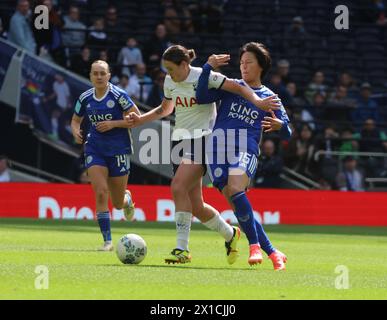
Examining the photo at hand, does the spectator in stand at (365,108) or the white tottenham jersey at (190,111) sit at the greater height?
the spectator in stand at (365,108)

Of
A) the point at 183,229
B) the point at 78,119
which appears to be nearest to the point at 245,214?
the point at 183,229

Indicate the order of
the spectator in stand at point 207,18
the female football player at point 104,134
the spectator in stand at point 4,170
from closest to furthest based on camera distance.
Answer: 1. the female football player at point 104,134
2. the spectator in stand at point 4,170
3. the spectator in stand at point 207,18

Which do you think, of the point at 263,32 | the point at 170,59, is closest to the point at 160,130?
the point at 263,32

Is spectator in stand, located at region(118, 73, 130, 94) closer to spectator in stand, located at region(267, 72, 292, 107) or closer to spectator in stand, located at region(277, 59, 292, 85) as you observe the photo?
spectator in stand, located at region(267, 72, 292, 107)

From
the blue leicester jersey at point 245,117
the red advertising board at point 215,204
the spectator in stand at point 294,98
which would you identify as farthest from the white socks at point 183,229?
the spectator in stand at point 294,98

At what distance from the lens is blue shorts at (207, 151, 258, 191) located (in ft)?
38.1

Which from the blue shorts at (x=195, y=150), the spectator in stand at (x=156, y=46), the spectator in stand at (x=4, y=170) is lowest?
the blue shorts at (x=195, y=150)

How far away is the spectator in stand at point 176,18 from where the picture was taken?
27.2m

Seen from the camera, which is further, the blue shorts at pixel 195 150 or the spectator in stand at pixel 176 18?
the spectator in stand at pixel 176 18

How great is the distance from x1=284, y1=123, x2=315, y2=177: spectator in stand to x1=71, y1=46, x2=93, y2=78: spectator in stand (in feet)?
16.0

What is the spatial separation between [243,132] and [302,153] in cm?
1343

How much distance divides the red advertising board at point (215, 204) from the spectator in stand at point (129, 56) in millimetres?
3706

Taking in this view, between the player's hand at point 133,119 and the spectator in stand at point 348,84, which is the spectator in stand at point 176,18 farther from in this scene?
the player's hand at point 133,119
